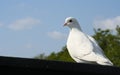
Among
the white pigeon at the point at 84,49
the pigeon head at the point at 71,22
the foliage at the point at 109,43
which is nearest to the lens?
the white pigeon at the point at 84,49

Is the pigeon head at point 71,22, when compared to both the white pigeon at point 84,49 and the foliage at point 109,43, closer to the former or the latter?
the white pigeon at point 84,49

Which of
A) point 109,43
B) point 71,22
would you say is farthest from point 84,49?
point 109,43

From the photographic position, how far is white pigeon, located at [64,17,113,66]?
4.83 m

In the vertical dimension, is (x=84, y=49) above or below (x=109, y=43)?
below

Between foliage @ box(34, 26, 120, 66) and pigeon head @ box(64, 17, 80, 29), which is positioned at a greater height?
foliage @ box(34, 26, 120, 66)

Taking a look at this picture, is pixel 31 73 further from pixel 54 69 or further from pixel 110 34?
pixel 110 34

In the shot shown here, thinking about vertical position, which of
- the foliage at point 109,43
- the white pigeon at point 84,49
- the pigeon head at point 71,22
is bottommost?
the white pigeon at point 84,49

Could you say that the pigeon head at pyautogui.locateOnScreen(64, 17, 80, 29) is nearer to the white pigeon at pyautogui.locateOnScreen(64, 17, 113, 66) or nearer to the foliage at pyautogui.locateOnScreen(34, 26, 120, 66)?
the white pigeon at pyautogui.locateOnScreen(64, 17, 113, 66)

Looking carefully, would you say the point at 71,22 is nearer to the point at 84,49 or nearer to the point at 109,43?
the point at 84,49

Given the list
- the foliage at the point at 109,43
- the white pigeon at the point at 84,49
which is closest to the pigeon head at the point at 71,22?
the white pigeon at the point at 84,49

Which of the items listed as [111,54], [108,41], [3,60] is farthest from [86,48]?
[108,41]

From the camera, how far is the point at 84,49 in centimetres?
540

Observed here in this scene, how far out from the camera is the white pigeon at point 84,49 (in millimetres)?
4832

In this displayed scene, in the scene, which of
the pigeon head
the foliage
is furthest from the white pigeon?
the foliage
